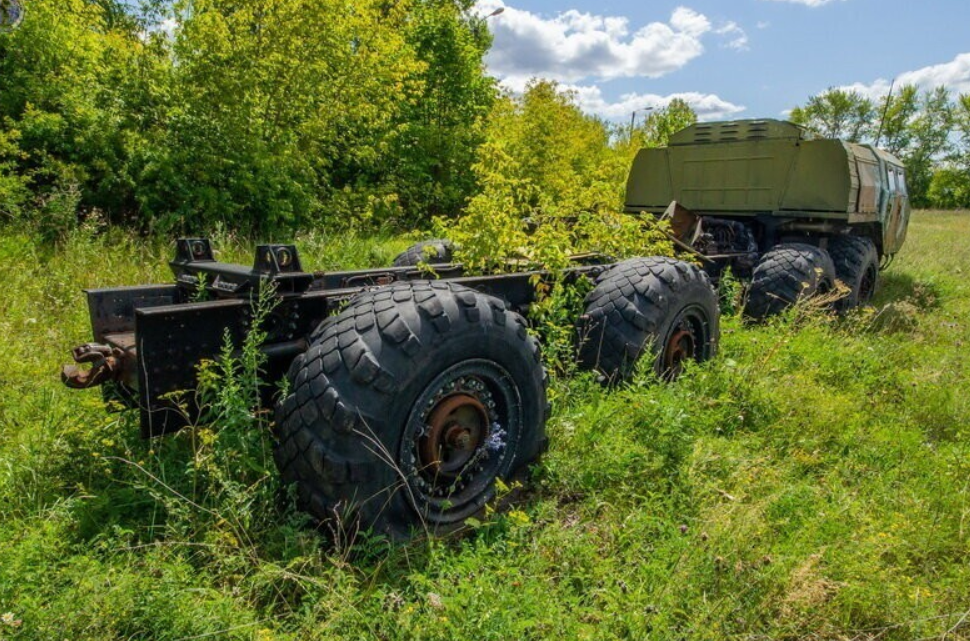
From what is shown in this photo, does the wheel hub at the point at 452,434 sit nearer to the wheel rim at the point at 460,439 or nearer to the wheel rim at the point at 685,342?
the wheel rim at the point at 460,439

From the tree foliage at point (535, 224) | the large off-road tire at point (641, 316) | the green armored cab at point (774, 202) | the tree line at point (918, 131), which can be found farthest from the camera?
the tree line at point (918, 131)

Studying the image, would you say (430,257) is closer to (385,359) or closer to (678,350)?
(678,350)

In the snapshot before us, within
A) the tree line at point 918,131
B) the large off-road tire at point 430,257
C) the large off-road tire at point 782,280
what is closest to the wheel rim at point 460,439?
the large off-road tire at point 430,257

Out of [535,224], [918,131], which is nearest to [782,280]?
[535,224]

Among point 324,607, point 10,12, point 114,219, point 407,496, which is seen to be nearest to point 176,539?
point 324,607

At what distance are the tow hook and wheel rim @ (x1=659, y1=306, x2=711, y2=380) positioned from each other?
313 centimetres

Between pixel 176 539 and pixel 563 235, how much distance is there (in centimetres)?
306

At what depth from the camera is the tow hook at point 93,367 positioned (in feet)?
8.54

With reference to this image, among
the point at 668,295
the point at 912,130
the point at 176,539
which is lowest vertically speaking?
the point at 176,539

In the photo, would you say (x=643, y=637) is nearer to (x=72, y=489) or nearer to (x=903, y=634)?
(x=903, y=634)

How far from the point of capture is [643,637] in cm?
217

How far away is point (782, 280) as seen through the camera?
6598 millimetres

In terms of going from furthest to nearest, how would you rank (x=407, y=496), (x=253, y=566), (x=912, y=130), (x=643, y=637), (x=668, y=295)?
(x=912, y=130) → (x=668, y=295) → (x=407, y=496) → (x=253, y=566) → (x=643, y=637)

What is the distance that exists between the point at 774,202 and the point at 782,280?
66.6 inches
